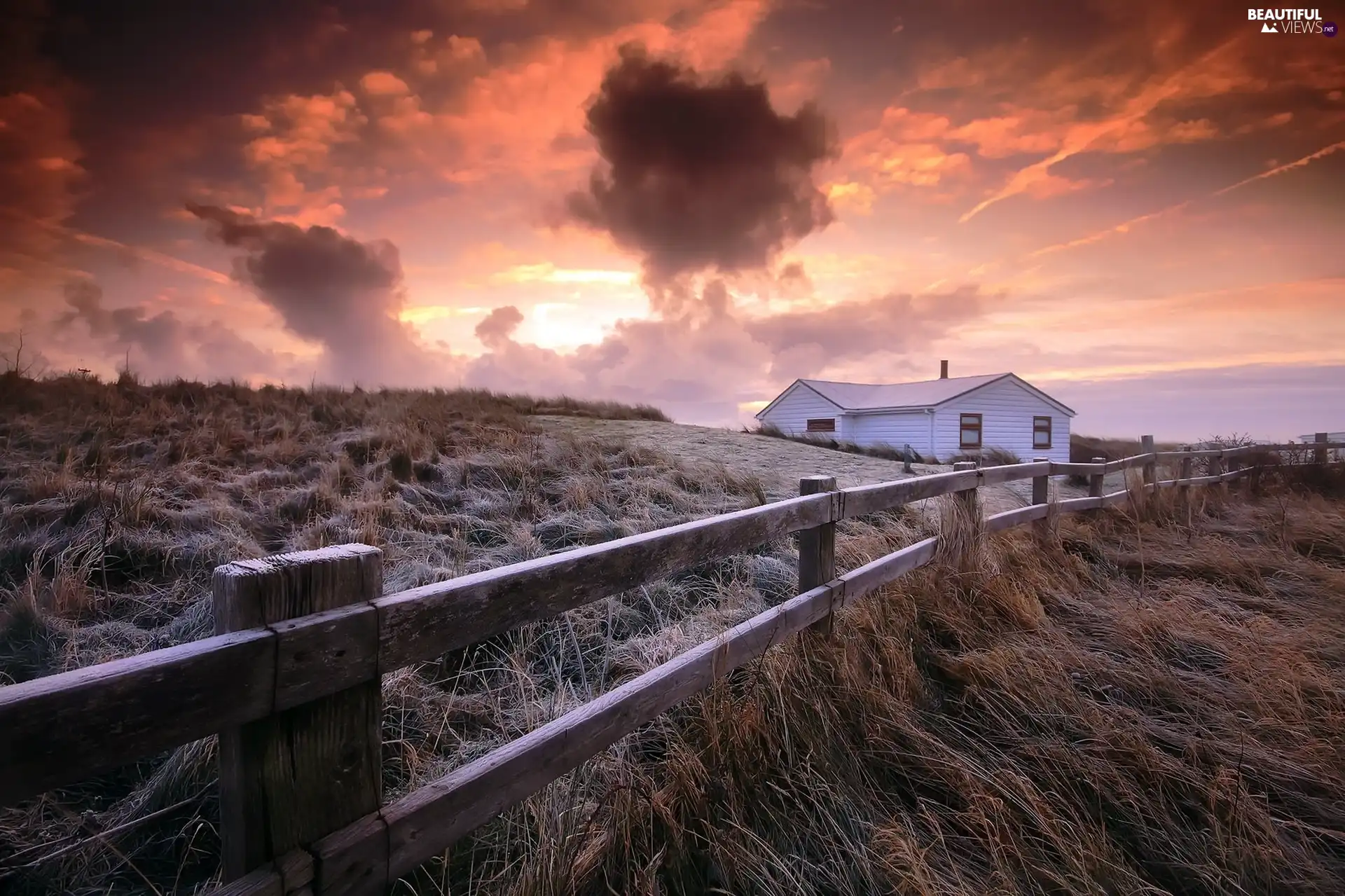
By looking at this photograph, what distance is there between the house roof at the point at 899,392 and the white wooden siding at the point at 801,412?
0.30 metres

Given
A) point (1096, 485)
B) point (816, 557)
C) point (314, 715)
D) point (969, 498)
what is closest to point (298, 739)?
point (314, 715)

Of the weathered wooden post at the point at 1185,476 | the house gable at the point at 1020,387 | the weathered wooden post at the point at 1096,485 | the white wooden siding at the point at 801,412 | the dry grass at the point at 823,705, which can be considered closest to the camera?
the dry grass at the point at 823,705

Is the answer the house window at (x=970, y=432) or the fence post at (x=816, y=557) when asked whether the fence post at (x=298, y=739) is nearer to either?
the fence post at (x=816, y=557)

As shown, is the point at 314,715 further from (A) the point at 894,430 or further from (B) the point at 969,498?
(A) the point at 894,430

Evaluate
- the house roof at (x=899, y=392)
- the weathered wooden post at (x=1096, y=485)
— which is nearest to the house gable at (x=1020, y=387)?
the house roof at (x=899, y=392)

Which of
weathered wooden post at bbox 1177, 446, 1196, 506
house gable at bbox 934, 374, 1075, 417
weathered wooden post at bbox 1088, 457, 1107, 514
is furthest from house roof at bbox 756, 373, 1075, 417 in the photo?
weathered wooden post at bbox 1088, 457, 1107, 514

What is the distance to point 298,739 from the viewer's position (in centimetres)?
155

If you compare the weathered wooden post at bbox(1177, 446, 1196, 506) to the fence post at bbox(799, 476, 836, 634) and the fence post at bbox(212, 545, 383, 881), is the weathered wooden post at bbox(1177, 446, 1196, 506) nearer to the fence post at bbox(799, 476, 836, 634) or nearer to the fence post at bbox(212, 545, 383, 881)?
the fence post at bbox(799, 476, 836, 634)

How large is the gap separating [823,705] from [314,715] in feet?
7.37

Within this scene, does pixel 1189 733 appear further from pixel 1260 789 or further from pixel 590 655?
pixel 590 655

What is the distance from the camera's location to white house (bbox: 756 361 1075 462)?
28062mm

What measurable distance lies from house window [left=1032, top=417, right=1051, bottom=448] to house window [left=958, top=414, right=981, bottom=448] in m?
3.83

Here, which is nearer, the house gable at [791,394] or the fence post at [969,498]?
the fence post at [969,498]

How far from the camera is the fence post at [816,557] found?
3.81 m
